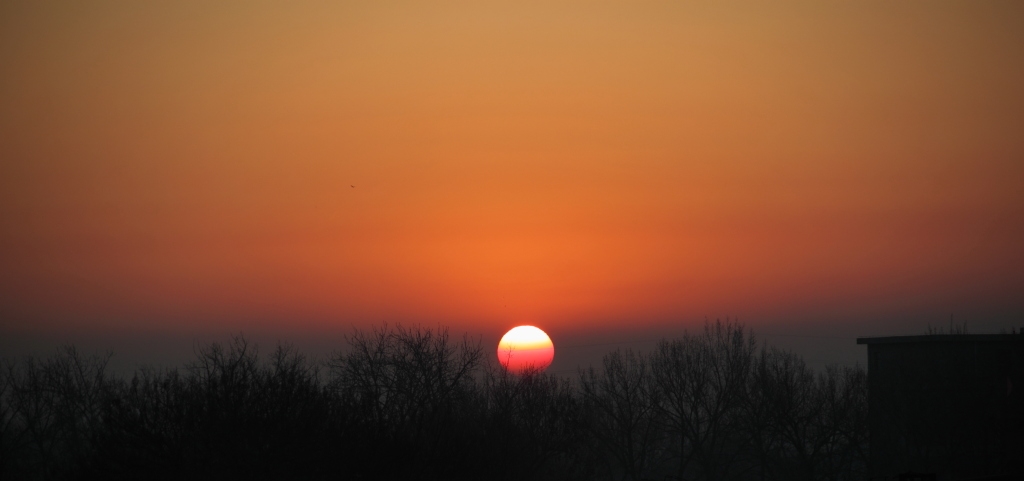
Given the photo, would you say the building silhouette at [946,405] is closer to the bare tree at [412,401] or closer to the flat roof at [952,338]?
the flat roof at [952,338]

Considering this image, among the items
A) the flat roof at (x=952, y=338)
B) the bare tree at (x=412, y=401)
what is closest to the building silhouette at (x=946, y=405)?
the flat roof at (x=952, y=338)

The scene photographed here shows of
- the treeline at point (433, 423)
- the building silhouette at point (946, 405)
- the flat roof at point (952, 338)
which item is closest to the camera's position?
the treeline at point (433, 423)

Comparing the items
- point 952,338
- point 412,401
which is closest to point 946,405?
point 952,338

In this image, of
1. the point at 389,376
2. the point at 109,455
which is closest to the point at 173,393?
the point at 109,455

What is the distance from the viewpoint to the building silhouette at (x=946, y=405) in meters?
44.4

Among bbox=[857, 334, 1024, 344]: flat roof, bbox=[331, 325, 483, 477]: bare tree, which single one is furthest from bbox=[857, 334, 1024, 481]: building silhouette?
bbox=[331, 325, 483, 477]: bare tree

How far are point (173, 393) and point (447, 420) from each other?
9.79 meters

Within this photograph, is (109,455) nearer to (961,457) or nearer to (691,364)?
(961,457)

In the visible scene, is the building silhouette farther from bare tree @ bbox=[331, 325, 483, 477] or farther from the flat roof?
bare tree @ bbox=[331, 325, 483, 477]

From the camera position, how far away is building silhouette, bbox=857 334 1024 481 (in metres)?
44.4

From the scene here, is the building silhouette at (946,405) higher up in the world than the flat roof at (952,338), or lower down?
lower down

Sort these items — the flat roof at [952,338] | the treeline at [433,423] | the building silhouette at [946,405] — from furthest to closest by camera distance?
the flat roof at [952,338], the building silhouette at [946,405], the treeline at [433,423]

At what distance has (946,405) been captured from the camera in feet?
154

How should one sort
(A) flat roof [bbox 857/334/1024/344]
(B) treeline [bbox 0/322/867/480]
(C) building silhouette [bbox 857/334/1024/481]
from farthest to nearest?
(A) flat roof [bbox 857/334/1024/344]
(C) building silhouette [bbox 857/334/1024/481]
(B) treeline [bbox 0/322/867/480]
